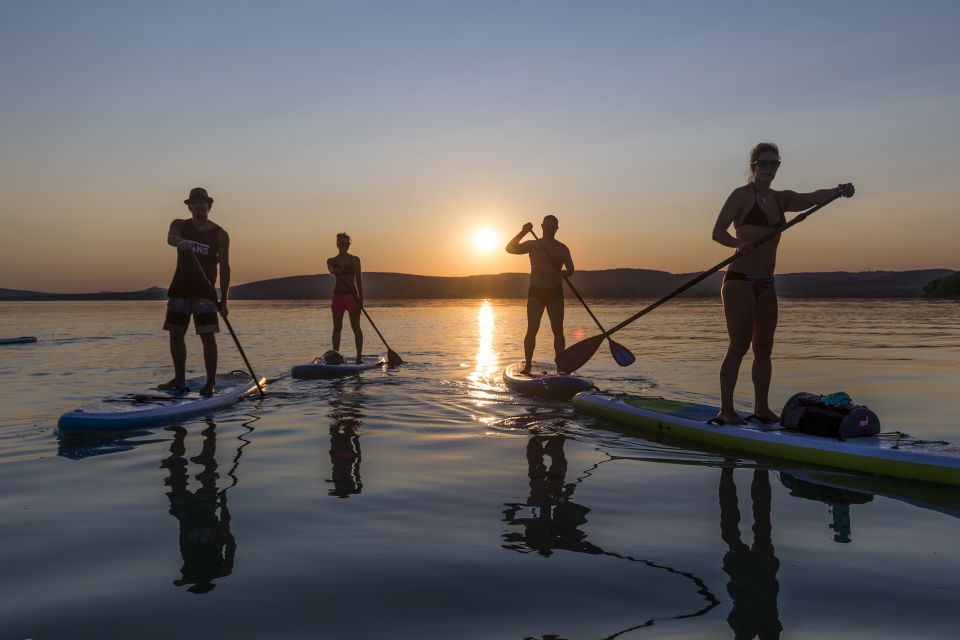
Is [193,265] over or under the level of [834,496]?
over

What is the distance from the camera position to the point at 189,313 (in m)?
8.35

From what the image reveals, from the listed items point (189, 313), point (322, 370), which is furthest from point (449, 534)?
point (322, 370)

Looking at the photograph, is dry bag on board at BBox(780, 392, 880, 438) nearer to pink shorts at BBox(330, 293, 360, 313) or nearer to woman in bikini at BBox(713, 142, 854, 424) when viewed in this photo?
woman in bikini at BBox(713, 142, 854, 424)

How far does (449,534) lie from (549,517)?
68 centimetres

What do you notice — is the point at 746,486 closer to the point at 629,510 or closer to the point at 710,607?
the point at 629,510

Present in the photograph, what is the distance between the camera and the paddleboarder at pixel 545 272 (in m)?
10.4

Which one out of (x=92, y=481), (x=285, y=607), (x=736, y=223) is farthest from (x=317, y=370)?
(x=285, y=607)

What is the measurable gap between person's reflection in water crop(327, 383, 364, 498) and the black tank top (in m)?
2.16

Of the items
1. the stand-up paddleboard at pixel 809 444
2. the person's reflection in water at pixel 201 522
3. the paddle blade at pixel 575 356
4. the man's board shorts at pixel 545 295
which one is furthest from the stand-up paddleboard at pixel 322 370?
the stand-up paddleboard at pixel 809 444

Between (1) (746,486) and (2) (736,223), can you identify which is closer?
(1) (746,486)

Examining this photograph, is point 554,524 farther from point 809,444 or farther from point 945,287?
point 945,287

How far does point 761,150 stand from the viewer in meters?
6.16

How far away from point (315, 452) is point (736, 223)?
4323 mm

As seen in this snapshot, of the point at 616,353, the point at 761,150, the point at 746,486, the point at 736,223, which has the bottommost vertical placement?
the point at 746,486
